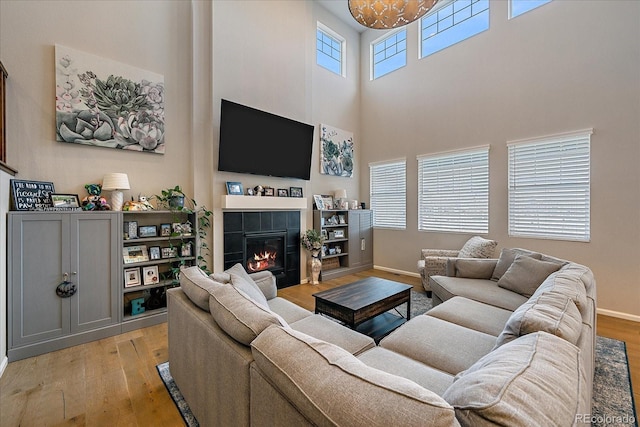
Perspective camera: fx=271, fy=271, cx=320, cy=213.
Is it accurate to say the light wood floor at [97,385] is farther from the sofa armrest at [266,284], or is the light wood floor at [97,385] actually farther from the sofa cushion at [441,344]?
the sofa cushion at [441,344]

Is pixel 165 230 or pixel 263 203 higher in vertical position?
pixel 263 203

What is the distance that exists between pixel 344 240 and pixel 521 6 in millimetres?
4604

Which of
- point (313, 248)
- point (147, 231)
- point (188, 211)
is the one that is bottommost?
point (313, 248)

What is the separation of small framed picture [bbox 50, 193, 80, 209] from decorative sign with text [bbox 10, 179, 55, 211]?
5cm

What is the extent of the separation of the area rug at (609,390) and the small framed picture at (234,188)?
90.2 inches

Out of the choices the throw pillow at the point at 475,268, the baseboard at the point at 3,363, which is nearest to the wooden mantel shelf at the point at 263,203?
the baseboard at the point at 3,363

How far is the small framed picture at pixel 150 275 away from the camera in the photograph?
3219 millimetres

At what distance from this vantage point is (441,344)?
1.75 m

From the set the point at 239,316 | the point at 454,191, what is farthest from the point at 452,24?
the point at 239,316

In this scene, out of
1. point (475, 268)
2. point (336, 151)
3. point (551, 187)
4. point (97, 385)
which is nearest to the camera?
point (97, 385)

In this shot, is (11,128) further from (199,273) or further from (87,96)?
(199,273)

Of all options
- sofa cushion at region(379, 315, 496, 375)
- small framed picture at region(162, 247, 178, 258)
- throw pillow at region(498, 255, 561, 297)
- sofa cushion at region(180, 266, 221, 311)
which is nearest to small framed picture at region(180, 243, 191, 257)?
small framed picture at region(162, 247, 178, 258)

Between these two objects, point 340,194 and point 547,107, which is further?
point 340,194

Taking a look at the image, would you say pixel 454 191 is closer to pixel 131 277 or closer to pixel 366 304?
pixel 366 304
